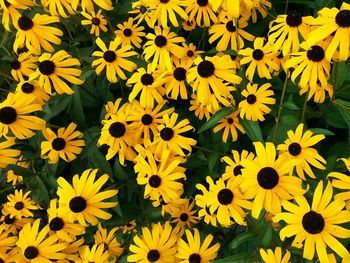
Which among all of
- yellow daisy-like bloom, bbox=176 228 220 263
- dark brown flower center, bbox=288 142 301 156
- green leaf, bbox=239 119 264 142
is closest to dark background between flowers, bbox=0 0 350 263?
green leaf, bbox=239 119 264 142

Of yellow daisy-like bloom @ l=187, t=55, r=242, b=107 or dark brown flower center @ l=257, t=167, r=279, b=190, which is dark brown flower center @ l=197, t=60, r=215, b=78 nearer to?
yellow daisy-like bloom @ l=187, t=55, r=242, b=107

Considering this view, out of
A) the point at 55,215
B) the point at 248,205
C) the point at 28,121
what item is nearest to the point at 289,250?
the point at 248,205

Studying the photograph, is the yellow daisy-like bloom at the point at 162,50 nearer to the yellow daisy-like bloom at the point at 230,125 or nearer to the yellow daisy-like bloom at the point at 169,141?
the yellow daisy-like bloom at the point at 169,141

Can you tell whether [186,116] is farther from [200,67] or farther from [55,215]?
[55,215]

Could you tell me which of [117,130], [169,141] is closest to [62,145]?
[117,130]

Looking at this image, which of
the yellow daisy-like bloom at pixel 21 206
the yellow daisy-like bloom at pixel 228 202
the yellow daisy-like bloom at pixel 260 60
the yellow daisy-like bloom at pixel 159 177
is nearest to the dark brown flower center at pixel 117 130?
the yellow daisy-like bloom at pixel 159 177

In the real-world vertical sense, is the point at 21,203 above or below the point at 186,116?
below

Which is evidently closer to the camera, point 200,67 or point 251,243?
point 200,67

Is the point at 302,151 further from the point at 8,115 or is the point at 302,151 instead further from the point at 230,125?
the point at 8,115
